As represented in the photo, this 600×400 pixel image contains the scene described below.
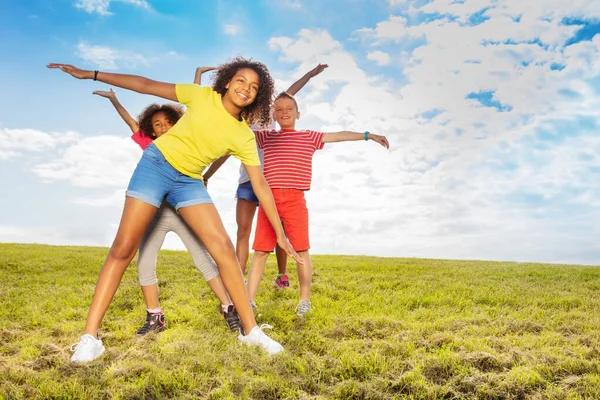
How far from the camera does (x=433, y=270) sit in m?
9.99

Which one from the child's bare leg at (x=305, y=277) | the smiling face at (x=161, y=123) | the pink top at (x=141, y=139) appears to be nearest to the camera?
the smiling face at (x=161, y=123)

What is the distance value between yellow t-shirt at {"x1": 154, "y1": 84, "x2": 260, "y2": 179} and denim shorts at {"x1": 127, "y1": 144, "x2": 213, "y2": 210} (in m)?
0.06

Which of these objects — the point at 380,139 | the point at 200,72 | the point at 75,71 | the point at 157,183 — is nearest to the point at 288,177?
the point at 380,139

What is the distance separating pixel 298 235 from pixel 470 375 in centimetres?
251

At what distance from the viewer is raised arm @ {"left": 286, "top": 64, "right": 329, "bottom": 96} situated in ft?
21.1

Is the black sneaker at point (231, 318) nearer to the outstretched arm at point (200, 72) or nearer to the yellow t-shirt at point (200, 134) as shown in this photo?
the yellow t-shirt at point (200, 134)

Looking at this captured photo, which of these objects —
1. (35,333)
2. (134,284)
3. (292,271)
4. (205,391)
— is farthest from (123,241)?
(292,271)

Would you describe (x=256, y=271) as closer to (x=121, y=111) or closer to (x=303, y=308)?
(x=303, y=308)

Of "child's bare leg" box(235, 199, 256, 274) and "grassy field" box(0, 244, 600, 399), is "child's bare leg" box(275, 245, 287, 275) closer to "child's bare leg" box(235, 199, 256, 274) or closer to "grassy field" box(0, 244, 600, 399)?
"grassy field" box(0, 244, 600, 399)

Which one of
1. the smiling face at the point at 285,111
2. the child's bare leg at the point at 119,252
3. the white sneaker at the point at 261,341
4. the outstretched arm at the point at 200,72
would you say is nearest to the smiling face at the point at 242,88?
the child's bare leg at the point at 119,252

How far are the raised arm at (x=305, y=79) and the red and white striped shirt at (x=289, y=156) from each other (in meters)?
1.07

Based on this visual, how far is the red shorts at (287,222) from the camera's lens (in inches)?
216

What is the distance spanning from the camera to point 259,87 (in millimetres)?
4355

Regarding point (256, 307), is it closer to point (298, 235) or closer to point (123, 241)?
point (298, 235)
